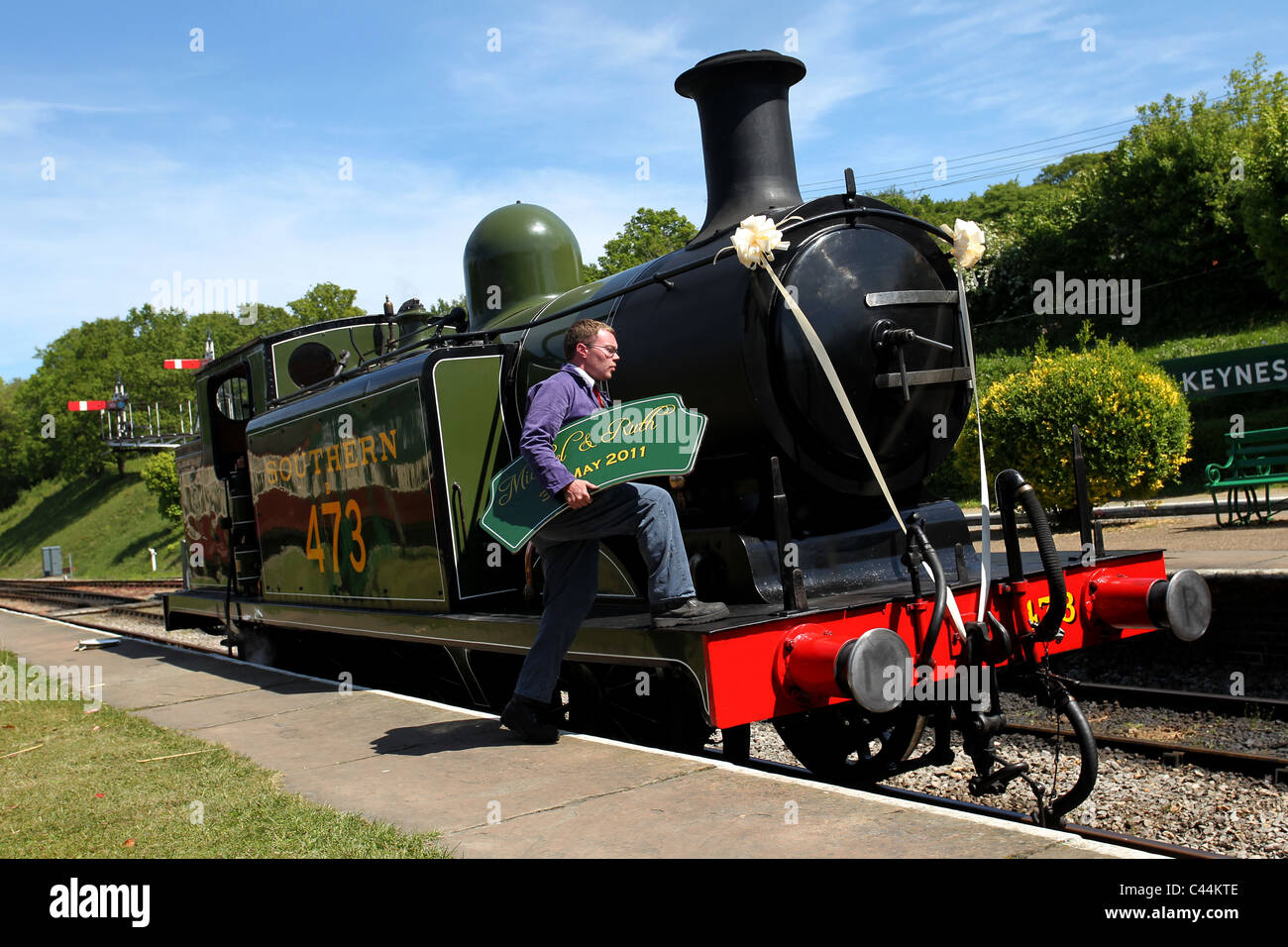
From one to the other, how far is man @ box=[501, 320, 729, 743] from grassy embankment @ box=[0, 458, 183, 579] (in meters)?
33.0

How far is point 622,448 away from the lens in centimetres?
393

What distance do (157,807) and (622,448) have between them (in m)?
2.25

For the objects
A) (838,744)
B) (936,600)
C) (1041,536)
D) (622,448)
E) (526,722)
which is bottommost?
(838,744)

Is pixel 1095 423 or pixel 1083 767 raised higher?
pixel 1095 423

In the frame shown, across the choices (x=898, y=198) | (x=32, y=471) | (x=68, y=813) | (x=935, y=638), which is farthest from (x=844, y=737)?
(x=32, y=471)

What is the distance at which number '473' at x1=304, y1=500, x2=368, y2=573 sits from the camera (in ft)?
20.2

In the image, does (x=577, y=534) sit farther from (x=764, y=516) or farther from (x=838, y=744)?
(x=838, y=744)

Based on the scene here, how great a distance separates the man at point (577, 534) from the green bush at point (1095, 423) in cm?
949

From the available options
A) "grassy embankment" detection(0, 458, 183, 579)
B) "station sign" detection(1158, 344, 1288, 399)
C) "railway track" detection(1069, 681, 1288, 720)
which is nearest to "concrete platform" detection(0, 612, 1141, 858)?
"railway track" detection(1069, 681, 1288, 720)

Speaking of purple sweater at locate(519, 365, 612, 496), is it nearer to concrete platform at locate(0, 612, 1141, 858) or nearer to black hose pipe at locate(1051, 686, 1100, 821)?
concrete platform at locate(0, 612, 1141, 858)

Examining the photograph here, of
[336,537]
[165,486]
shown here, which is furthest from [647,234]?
[165,486]

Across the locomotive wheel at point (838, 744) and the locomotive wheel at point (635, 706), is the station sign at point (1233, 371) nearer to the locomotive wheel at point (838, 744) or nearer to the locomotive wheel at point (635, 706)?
the locomotive wheel at point (838, 744)

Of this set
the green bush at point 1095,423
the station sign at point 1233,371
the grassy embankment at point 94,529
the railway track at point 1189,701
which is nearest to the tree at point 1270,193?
the station sign at point 1233,371

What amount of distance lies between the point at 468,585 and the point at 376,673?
7.10ft
